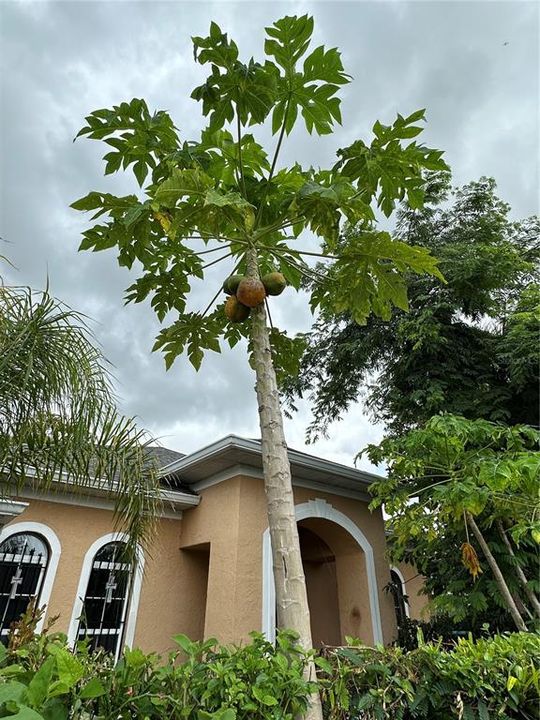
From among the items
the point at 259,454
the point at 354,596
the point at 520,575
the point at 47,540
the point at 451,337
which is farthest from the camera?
the point at 451,337

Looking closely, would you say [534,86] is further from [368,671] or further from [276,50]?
[368,671]

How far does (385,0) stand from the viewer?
16.3 feet

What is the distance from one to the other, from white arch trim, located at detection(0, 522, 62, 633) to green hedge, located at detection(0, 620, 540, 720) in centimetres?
539

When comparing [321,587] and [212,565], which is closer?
[212,565]

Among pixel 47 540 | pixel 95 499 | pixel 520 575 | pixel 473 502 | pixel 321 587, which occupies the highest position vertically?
pixel 95 499

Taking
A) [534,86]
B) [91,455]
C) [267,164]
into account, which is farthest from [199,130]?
[534,86]

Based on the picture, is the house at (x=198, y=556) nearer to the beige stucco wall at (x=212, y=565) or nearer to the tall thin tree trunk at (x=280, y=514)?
the beige stucco wall at (x=212, y=565)

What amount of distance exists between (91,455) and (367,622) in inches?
256

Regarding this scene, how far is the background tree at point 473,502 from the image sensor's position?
166 inches

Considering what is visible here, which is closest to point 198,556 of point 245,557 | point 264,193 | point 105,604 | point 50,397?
point 105,604

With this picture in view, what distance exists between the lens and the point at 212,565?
21.9ft

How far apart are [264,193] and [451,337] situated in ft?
22.8

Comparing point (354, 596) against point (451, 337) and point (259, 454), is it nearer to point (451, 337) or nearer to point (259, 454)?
point (259, 454)

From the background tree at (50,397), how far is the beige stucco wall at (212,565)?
3.43 metres
